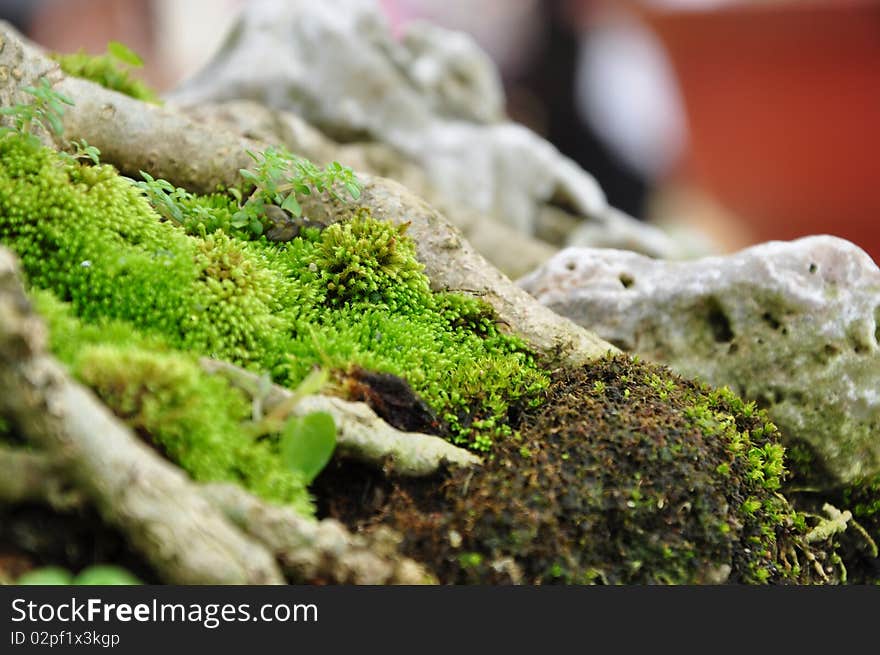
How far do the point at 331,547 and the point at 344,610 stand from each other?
0.20m

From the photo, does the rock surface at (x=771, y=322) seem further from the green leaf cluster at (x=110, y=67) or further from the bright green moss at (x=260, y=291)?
the green leaf cluster at (x=110, y=67)

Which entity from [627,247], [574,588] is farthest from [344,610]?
[627,247]

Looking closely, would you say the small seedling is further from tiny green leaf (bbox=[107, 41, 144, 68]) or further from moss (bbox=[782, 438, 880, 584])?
moss (bbox=[782, 438, 880, 584])

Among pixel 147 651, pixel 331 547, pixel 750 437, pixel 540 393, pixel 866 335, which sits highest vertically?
pixel 866 335

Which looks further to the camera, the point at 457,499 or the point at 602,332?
the point at 602,332

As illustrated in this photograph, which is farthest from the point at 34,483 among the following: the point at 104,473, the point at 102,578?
the point at 102,578

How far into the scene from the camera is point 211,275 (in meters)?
3.25

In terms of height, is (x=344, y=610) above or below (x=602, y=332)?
below

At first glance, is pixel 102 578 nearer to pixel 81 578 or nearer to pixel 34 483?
pixel 81 578

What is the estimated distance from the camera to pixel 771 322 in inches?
162

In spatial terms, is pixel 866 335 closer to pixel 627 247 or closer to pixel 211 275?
pixel 211 275

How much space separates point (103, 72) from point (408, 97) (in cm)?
391

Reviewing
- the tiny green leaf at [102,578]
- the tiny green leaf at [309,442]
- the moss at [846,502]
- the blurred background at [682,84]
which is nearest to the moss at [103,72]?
the tiny green leaf at [309,442]

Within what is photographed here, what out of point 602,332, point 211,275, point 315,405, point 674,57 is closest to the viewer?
point 315,405
